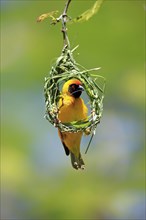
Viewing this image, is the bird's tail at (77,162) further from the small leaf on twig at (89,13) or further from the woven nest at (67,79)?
the small leaf on twig at (89,13)

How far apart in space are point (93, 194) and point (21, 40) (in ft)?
5.68

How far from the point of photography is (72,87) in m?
3.23

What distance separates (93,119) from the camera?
120 inches

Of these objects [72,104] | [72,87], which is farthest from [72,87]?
[72,104]

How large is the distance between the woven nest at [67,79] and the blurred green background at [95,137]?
10.6ft

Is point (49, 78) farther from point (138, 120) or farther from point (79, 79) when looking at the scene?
point (138, 120)

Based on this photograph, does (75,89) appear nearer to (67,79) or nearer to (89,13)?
(67,79)

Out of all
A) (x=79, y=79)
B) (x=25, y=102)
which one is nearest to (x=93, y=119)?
(x=79, y=79)

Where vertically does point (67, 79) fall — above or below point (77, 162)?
above

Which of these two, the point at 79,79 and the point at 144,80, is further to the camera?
the point at 144,80

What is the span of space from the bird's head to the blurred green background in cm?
306

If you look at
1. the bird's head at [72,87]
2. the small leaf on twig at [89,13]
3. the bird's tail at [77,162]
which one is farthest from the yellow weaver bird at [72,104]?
the small leaf on twig at [89,13]

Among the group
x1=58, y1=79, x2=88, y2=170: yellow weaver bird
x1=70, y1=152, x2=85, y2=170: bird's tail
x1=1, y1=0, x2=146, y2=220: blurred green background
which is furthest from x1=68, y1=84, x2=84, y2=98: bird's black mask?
x1=1, y1=0, x2=146, y2=220: blurred green background

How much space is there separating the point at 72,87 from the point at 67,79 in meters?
0.09
